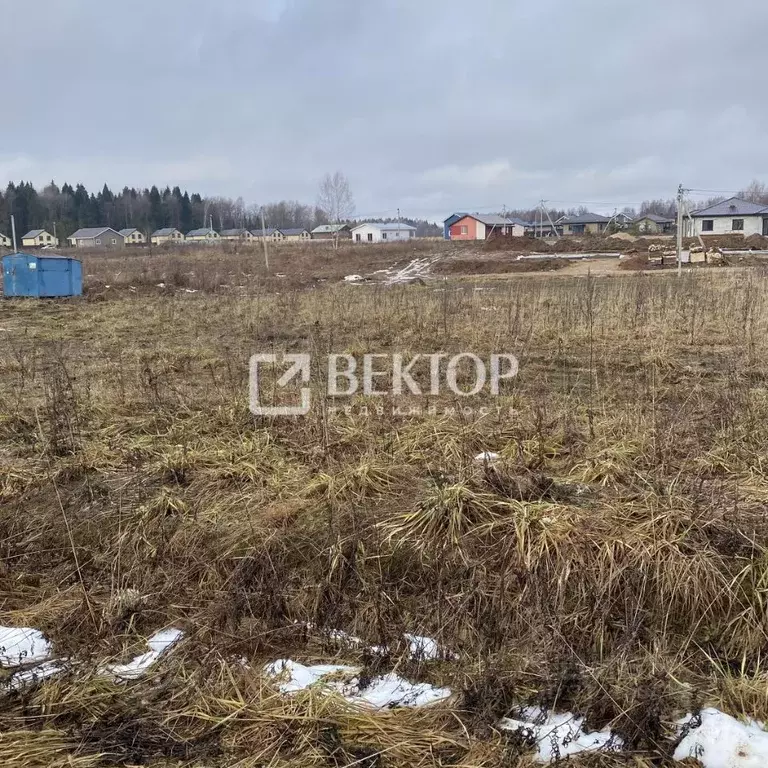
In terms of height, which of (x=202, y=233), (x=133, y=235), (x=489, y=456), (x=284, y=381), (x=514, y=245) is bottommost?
(x=489, y=456)

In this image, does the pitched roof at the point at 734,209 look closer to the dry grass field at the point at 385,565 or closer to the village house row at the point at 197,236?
the village house row at the point at 197,236

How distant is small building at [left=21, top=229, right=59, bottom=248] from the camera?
223ft

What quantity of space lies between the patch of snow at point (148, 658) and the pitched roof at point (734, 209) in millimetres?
46100

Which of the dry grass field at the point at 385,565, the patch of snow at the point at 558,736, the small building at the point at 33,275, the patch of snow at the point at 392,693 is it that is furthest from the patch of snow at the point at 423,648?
the small building at the point at 33,275

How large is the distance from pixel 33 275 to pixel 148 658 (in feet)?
49.0

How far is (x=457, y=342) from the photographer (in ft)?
25.7

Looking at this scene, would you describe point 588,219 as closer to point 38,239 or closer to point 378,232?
point 378,232

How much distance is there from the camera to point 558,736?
6.56 feet

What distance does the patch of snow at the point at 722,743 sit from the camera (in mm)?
1877

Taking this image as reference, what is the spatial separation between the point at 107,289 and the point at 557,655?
17423 millimetres

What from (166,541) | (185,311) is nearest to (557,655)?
(166,541)

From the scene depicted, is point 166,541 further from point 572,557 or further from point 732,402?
point 732,402

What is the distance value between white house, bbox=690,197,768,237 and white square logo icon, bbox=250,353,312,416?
40.3 meters

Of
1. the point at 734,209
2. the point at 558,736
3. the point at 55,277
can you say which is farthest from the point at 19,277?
the point at 734,209
